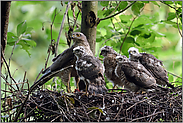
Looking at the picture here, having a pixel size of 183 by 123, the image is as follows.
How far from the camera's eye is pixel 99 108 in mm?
1773

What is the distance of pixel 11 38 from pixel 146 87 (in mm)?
1837

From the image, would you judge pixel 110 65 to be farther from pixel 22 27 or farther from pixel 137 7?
pixel 22 27

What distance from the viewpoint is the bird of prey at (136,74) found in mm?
2389

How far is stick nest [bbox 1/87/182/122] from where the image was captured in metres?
1.79

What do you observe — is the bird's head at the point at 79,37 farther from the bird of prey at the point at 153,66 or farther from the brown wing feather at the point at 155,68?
the brown wing feather at the point at 155,68

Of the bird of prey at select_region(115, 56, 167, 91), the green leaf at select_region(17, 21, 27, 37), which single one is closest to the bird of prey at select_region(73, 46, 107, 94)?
the bird of prey at select_region(115, 56, 167, 91)

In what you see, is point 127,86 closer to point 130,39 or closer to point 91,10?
point 130,39

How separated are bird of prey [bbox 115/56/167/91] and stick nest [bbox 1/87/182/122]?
0.20 metres

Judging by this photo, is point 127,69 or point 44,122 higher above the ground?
point 127,69

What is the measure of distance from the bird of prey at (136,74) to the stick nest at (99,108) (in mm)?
198

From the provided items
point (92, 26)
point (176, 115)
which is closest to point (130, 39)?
point (92, 26)

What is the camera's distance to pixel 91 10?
9.38 ft

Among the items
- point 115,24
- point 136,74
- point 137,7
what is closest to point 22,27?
point 136,74

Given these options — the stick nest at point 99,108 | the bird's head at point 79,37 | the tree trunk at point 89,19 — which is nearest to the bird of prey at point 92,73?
the stick nest at point 99,108
